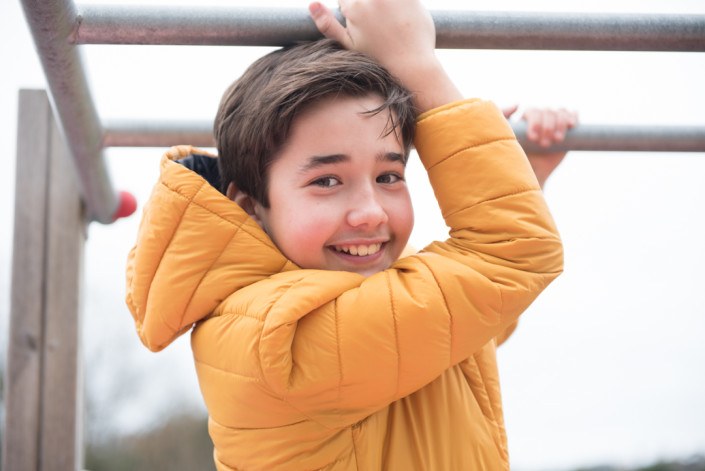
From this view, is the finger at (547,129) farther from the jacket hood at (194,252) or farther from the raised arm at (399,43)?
the jacket hood at (194,252)

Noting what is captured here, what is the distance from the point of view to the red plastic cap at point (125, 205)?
1.27m

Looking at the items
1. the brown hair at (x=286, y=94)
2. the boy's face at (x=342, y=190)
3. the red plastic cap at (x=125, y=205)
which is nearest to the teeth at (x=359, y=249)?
the boy's face at (x=342, y=190)

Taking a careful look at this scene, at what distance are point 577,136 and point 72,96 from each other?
2.14 feet

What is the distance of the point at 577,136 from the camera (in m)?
1.05

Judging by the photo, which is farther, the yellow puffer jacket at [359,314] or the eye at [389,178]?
the eye at [389,178]

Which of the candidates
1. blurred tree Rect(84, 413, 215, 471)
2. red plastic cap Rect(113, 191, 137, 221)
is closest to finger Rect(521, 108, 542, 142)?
red plastic cap Rect(113, 191, 137, 221)

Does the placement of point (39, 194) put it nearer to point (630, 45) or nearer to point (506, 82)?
point (630, 45)

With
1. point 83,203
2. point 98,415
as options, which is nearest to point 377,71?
point 83,203

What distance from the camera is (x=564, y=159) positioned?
1.11m

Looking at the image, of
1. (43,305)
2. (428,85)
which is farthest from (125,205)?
(428,85)

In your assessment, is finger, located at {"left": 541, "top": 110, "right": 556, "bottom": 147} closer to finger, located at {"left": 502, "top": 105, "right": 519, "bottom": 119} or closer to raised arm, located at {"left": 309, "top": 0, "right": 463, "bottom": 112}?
finger, located at {"left": 502, "top": 105, "right": 519, "bottom": 119}

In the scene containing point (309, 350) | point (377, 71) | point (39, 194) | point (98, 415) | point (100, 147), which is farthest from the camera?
point (98, 415)

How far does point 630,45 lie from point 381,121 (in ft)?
0.91

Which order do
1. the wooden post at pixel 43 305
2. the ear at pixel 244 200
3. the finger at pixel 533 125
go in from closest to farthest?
the ear at pixel 244 200, the finger at pixel 533 125, the wooden post at pixel 43 305
